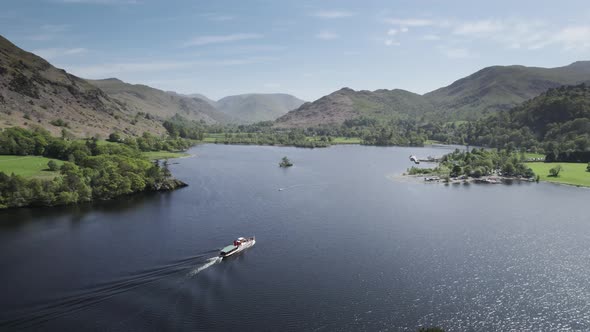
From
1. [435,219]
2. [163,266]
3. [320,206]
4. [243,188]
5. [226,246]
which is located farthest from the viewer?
[243,188]

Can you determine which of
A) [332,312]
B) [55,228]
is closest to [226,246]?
[332,312]

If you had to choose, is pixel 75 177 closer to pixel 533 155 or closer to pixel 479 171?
pixel 479 171

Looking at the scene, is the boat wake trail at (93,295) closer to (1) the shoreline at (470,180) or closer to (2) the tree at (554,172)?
(1) the shoreline at (470,180)

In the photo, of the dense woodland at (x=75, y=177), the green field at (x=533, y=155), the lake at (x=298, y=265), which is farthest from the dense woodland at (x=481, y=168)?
the dense woodland at (x=75, y=177)

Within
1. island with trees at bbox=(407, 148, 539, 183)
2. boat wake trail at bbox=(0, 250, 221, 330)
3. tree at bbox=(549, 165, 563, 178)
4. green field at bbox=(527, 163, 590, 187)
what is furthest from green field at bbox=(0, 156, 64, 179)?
tree at bbox=(549, 165, 563, 178)

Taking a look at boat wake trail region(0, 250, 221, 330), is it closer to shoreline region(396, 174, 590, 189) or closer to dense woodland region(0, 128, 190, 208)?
dense woodland region(0, 128, 190, 208)

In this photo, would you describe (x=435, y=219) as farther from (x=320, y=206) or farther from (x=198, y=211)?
(x=198, y=211)

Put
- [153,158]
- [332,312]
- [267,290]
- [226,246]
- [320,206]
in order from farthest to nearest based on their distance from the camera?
1. [153,158]
2. [320,206]
3. [226,246]
4. [267,290]
5. [332,312]
